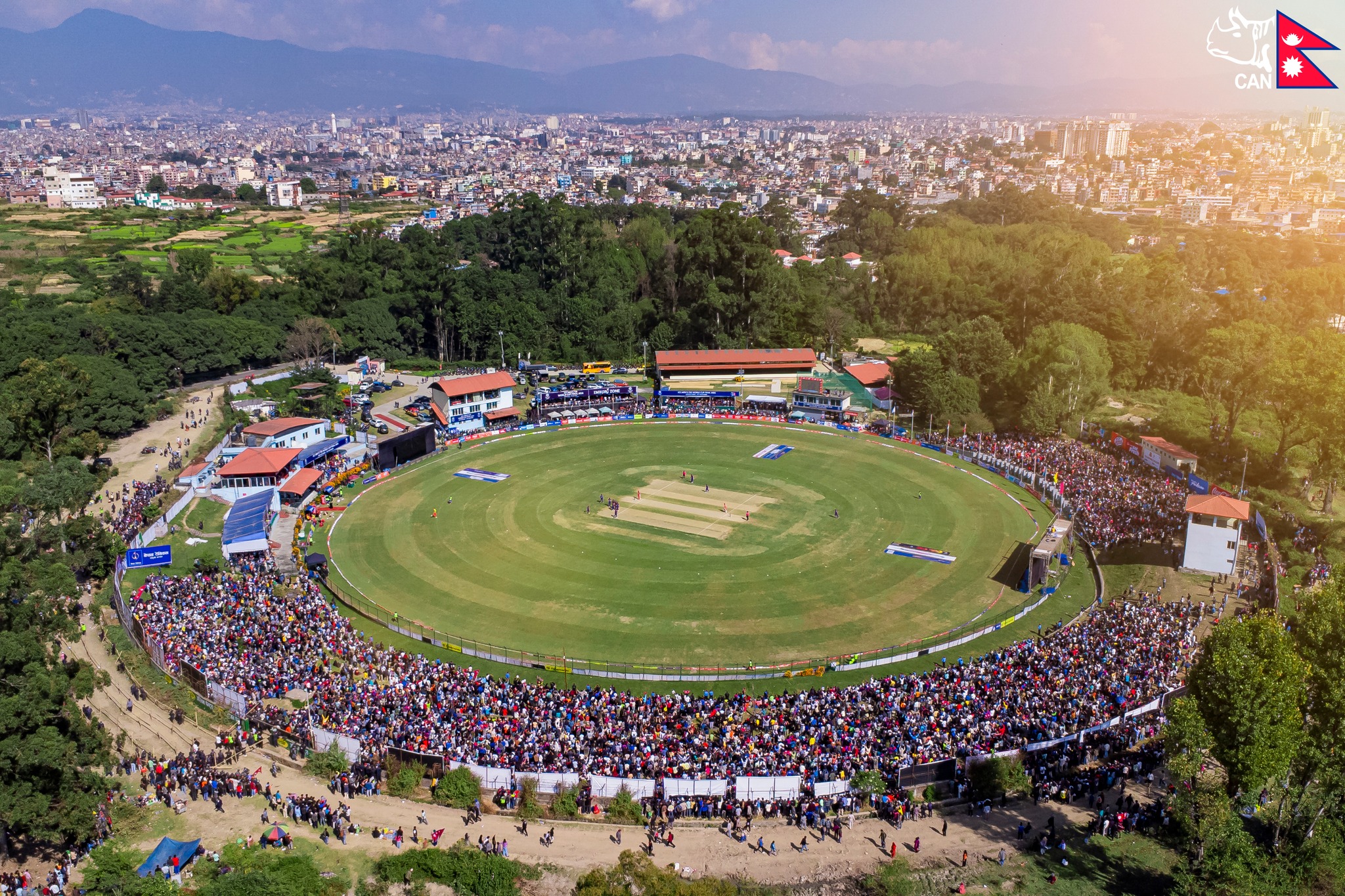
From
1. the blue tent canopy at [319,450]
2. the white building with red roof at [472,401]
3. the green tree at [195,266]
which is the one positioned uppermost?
the green tree at [195,266]

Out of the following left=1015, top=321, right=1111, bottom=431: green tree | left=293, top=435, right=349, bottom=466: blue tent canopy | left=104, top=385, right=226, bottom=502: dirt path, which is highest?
left=1015, top=321, right=1111, bottom=431: green tree

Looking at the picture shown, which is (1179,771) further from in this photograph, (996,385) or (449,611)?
(996,385)

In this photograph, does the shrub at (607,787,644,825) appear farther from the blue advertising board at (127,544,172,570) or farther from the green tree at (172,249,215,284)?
the green tree at (172,249,215,284)

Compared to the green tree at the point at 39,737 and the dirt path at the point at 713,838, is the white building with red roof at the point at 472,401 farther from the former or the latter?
the dirt path at the point at 713,838

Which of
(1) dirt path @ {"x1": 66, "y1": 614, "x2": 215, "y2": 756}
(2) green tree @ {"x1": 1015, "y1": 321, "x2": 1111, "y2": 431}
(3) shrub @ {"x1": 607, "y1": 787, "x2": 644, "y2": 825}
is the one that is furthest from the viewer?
(2) green tree @ {"x1": 1015, "y1": 321, "x2": 1111, "y2": 431}

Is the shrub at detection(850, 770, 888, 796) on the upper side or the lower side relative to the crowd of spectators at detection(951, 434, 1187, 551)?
lower

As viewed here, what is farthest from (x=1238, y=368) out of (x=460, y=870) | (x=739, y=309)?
(x=460, y=870)

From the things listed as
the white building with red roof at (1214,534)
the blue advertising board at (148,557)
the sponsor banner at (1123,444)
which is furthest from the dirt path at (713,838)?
the sponsor banner at (1123,444)

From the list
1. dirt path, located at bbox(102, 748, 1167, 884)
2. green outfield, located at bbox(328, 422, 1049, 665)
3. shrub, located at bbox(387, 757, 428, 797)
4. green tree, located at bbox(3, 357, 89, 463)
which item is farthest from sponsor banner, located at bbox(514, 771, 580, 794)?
green tree, located at bbox(3, 357, 89, 463)
